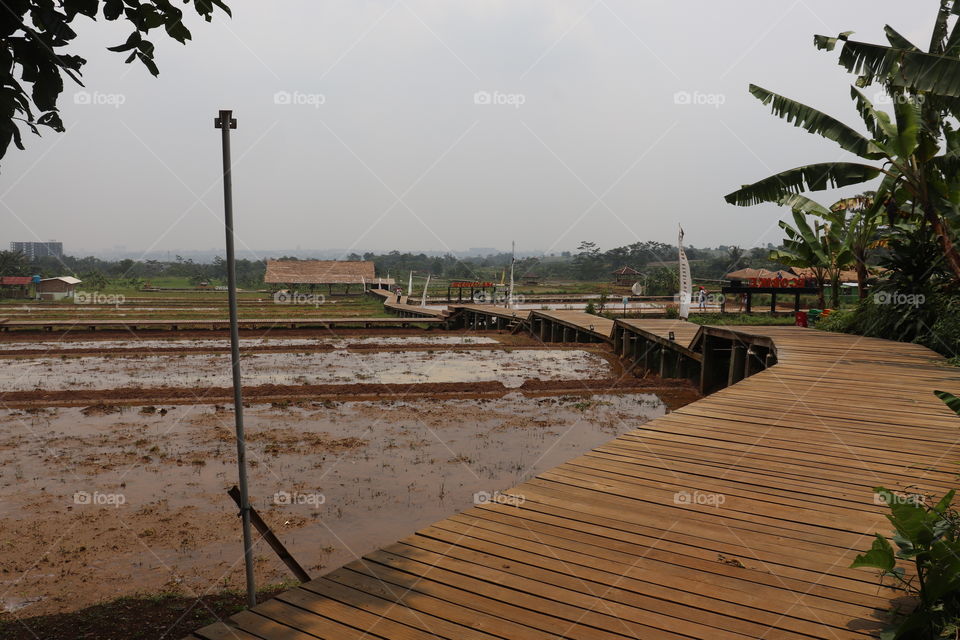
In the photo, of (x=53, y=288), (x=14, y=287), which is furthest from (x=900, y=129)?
(x=14, y=287)

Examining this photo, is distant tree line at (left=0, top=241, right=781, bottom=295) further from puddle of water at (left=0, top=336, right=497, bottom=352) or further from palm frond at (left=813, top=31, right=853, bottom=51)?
palm frond at (left=813, top=31, right=853, bottom=51)

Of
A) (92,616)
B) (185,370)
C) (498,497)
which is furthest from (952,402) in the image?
(185,370)

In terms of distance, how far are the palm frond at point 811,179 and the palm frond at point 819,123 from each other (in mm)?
251

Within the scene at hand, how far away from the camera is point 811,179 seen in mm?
9773

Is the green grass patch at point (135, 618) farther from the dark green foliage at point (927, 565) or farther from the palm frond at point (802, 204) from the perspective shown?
the palm frond at point (802, 204)

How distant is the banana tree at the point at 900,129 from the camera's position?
301 inches

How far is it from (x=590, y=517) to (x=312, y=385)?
1097cm

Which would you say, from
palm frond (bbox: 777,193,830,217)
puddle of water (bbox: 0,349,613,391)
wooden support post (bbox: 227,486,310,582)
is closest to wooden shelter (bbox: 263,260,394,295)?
puddle of water (bbox: 0,349,613,391)

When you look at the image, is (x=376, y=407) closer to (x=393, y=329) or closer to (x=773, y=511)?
(x=773, y=511)

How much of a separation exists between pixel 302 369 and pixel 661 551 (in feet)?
48.7

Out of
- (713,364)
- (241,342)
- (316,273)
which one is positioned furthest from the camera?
(316,273)

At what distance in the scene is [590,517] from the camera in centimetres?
351

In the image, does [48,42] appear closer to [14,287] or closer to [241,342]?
[241,342]

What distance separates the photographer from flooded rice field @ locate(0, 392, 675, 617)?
17.1 feet
